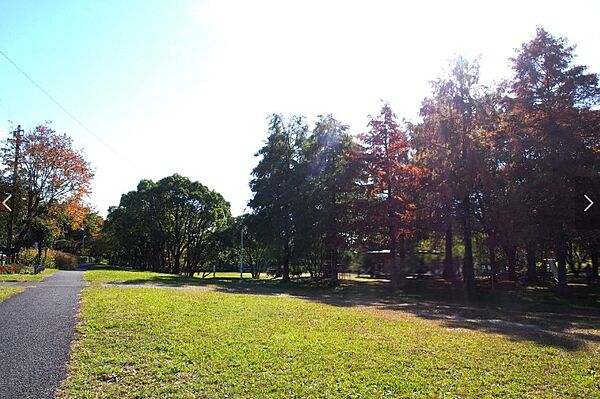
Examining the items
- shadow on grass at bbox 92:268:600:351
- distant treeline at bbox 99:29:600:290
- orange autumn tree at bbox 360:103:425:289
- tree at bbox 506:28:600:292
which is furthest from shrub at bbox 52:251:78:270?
tree at bbox 506:28:600:292

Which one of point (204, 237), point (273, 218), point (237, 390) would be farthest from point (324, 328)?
point (204, 237)

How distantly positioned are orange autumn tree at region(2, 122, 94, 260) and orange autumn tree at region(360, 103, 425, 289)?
19725mm

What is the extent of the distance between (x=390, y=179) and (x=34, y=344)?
20.8 m

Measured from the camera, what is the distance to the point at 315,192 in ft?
91.1

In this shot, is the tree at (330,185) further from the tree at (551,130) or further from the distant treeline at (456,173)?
the tree at (551,130)

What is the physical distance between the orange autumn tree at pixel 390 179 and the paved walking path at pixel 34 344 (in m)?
16.9

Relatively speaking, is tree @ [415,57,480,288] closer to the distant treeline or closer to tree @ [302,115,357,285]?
the distant treeline

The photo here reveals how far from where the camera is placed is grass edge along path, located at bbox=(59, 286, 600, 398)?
4.93 metres

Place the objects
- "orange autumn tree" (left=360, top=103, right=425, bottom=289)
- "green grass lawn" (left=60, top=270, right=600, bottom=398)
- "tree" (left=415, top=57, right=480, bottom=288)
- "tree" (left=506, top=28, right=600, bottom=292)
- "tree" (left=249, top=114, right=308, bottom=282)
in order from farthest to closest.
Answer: "tree" (left=249, top=114, right=308, bottom=282) < "orange autumn tree" (left=360, top=103, right=425, bottom=289) < "tree" (left=415, top=57, right=480, bottom=288) < "tree" (left=506, top=28, right=600, bottom=292) < "green grass lawn" (left=60, top=270, right=600, bottom=398)

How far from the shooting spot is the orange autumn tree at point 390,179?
2386 cm

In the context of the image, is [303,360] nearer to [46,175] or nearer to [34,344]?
[34,344]

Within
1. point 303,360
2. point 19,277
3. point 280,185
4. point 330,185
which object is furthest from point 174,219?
point 303,360

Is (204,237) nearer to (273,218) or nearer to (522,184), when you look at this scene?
(273,218)

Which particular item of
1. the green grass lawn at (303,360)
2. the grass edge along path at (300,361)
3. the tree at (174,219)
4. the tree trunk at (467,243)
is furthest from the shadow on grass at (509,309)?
the tree at (174,219)
